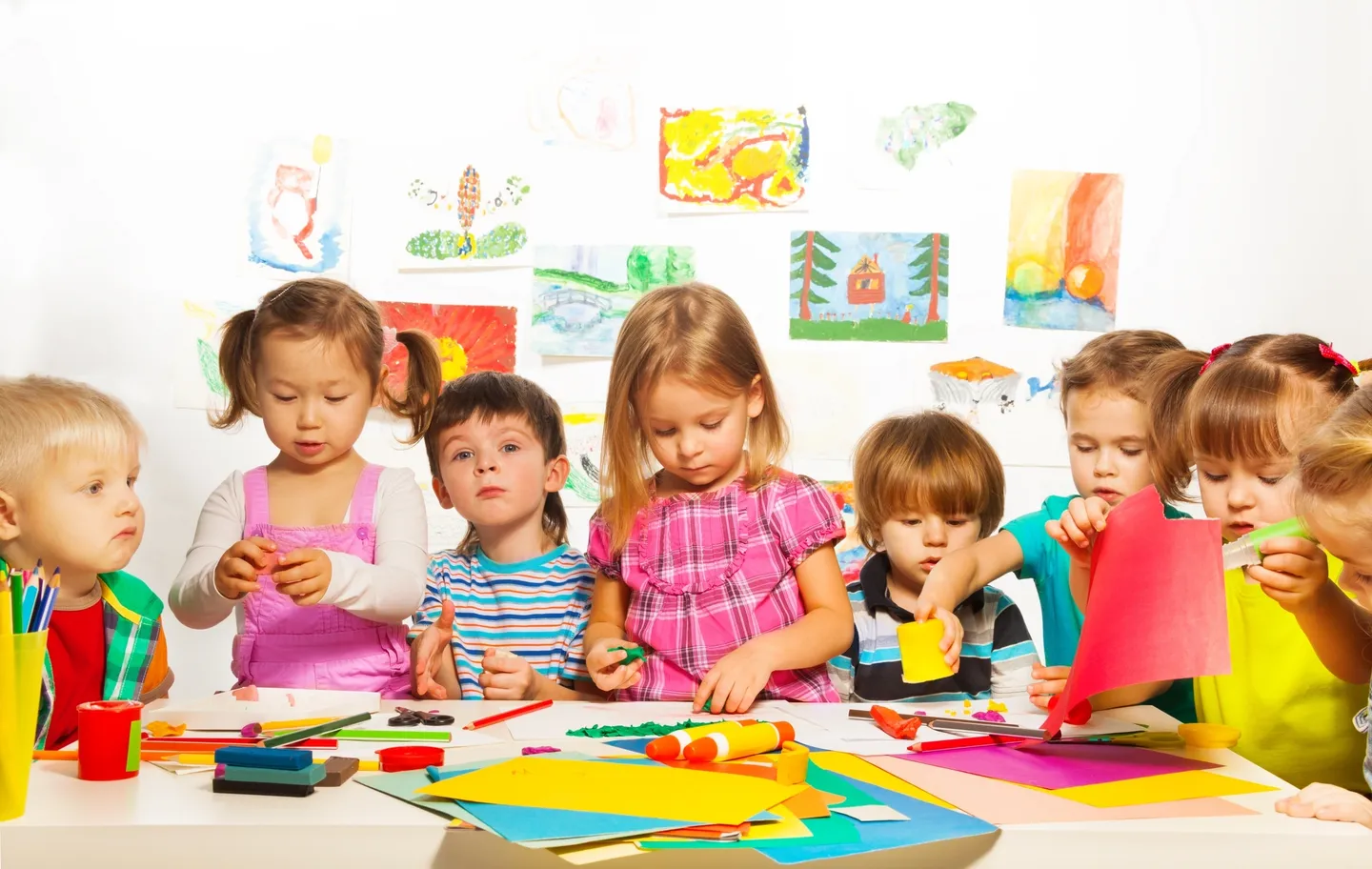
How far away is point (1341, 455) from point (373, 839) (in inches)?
29.8

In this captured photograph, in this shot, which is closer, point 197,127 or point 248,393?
point 248,393

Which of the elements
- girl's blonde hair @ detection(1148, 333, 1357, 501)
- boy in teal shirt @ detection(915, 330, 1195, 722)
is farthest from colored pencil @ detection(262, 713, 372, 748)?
girl's blonde hair @ detection(1148, 333, 1357, 501)

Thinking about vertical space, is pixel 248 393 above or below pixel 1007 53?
below

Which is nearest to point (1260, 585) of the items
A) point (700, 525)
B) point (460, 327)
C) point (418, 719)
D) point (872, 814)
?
point (872, 814)

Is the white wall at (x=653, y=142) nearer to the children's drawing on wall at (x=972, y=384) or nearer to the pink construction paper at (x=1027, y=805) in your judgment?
the children's drawing on wall at (x=972, y=384)

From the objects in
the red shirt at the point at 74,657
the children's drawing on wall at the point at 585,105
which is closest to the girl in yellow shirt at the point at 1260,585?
the red shirt at the point at 74,657

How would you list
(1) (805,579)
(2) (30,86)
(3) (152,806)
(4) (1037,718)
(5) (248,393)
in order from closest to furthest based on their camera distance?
1. (3) (152,806)
2. (4) (1037,718)
3. (1) (805,579)
4. (5) (248,393)
5. (2) (30,86)

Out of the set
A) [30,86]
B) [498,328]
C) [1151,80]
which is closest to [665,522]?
[498,328]

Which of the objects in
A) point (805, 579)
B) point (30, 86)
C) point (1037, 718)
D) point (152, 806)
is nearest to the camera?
point (152, 806)

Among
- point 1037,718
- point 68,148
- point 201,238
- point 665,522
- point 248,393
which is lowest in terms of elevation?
point 1037,718

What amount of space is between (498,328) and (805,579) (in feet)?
3.85

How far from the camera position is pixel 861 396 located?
2.41m

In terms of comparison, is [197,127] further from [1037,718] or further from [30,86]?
[1037,718]

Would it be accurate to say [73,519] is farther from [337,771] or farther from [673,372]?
[673,372]
